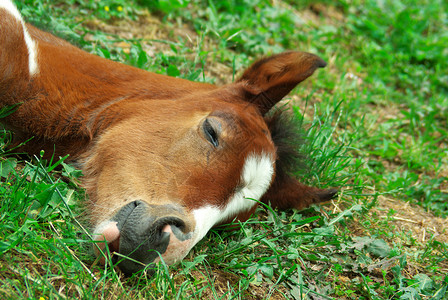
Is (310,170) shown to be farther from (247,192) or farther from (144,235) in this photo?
(144,235)

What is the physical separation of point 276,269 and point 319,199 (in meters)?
0.86

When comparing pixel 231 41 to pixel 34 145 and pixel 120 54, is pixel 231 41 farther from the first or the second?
pixel 34 145

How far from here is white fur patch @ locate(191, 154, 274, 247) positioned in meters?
2.72

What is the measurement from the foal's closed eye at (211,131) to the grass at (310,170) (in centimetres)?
63

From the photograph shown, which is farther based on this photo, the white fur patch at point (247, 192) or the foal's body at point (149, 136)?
the white fur patch at point (247, 192)

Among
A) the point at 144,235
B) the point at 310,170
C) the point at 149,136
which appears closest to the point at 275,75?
the point at 310,170

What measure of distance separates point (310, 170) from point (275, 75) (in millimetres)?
1018

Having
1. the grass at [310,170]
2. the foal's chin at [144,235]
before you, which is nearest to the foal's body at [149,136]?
the foal's chin at [144,235]

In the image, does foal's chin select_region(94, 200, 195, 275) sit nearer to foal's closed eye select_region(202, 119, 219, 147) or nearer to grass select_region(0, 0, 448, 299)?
grass select_region(0, 0, 448, 299)

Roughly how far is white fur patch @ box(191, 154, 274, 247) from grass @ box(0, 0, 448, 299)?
18 cm

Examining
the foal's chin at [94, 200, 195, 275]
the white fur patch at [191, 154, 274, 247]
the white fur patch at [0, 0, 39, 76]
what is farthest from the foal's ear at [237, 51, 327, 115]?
the white fur patch at [0, 0, 39, 76]

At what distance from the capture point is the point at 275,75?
3588 millimetres

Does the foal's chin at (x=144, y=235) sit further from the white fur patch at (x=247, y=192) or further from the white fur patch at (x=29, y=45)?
→ the white fur patch at (x=29, y=45)

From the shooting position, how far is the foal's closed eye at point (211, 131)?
2.94 m
